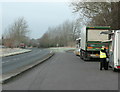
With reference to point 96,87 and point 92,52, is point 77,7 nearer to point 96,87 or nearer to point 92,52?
point 92,52

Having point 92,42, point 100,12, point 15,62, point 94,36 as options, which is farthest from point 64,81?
point 100,12

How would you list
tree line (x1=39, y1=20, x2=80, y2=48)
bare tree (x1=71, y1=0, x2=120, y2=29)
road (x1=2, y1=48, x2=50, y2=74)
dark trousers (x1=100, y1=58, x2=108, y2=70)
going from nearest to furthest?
dark trousers (x1=100, y1=58, x2=108, y2=70), road (x1=2, y1=48, x2=50, y2=74), bare tree (x1=71, y1=0, x2=120, y2=29), tree line (x1=39, y1=20, x2=80, y2=48)

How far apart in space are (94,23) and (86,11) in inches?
99.5

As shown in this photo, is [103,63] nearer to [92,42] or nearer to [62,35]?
[92,42]

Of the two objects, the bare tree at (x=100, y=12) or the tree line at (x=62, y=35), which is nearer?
the bare tree at (x=100, y=12)

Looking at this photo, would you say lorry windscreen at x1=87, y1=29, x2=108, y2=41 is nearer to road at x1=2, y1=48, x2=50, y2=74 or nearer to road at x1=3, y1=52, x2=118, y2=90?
road at x1=2, y1=48, x2=50, y2=74

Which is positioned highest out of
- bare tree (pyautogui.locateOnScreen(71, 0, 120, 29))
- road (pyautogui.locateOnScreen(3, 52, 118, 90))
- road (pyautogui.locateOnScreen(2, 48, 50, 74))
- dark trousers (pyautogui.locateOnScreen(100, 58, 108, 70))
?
bare tree (pyautogui.locateOnScreen(71, 0, 120, 29))

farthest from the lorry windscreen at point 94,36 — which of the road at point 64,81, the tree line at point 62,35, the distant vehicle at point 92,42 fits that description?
the tree line at point 62,35

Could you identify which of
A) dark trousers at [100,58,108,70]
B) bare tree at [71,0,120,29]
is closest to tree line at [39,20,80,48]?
bare tree at [71,0,120,29]

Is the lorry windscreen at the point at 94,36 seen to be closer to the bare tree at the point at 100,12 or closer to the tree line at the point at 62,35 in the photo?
the bare tree at the point at 100,12

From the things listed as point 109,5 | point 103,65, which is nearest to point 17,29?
point 109,5

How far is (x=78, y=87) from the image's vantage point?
862 cm

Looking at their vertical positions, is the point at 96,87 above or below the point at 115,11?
below

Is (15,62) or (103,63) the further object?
(15,62)
